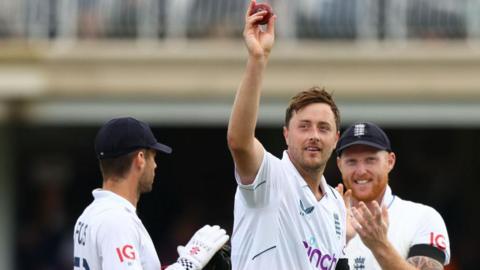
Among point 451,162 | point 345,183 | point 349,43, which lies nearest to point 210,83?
point 349,43

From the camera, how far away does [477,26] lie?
19172 millimetres

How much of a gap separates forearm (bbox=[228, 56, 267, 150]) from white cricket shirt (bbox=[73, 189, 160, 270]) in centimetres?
69

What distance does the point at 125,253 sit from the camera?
6.80 m

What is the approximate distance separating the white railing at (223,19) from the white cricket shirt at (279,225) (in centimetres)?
1179

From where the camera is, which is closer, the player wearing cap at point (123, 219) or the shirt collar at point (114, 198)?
the player wearing cap at point (123, 219)

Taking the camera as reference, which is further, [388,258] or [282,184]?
[388,258]

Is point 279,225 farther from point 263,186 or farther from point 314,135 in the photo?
point 314,135

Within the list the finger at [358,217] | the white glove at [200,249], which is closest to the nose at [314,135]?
the finger at [358,217]

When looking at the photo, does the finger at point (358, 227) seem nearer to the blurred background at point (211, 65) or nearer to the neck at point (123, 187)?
the neck at point (123, 187)

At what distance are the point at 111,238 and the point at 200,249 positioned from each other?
0.61 metres

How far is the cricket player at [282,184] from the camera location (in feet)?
22.5

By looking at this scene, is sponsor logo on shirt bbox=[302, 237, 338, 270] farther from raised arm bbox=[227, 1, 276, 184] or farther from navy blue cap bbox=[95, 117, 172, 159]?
navy blue cap bbox=[95, 117, 172, 159]

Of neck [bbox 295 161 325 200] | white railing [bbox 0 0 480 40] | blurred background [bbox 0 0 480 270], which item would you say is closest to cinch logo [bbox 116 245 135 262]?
neck [bbox 295 161 325 200]

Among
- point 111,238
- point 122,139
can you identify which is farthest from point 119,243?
point 122,139
